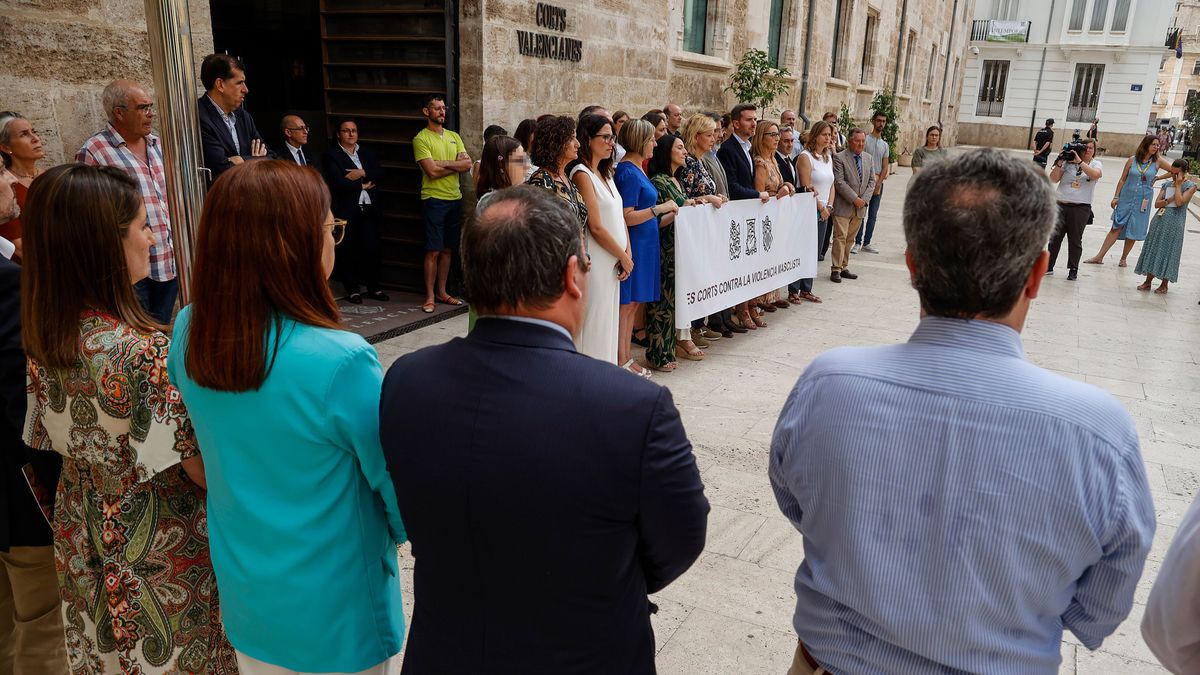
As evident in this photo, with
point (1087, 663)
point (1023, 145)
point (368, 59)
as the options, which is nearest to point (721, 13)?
point (368, 59)

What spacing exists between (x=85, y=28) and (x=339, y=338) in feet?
12.8

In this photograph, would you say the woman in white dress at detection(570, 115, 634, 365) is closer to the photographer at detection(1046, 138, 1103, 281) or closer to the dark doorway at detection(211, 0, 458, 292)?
the dark doorway at detection(211, 0, 458, 292)

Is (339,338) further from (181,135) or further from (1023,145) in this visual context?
(1023,145)

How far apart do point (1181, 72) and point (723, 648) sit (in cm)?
8689

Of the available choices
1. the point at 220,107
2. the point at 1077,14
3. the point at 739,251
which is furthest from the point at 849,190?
the point at 1077,14

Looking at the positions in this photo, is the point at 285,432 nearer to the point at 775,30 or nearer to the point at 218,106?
the point at 218,106

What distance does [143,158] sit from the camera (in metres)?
4.41

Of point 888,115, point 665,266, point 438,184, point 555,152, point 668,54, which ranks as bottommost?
point 665,266

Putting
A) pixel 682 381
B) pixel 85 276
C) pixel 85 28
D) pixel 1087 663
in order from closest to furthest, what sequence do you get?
pixel 85 276, pixel 1087 663, pixel 85 28, pixel 682 381

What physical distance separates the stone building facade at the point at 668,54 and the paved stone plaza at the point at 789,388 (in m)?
2.34

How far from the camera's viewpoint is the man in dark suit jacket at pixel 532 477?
1.33 meters

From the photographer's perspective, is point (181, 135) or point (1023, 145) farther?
point (1023, 145)

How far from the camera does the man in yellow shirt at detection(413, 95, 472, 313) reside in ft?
22.8

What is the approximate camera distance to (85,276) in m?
1.81
